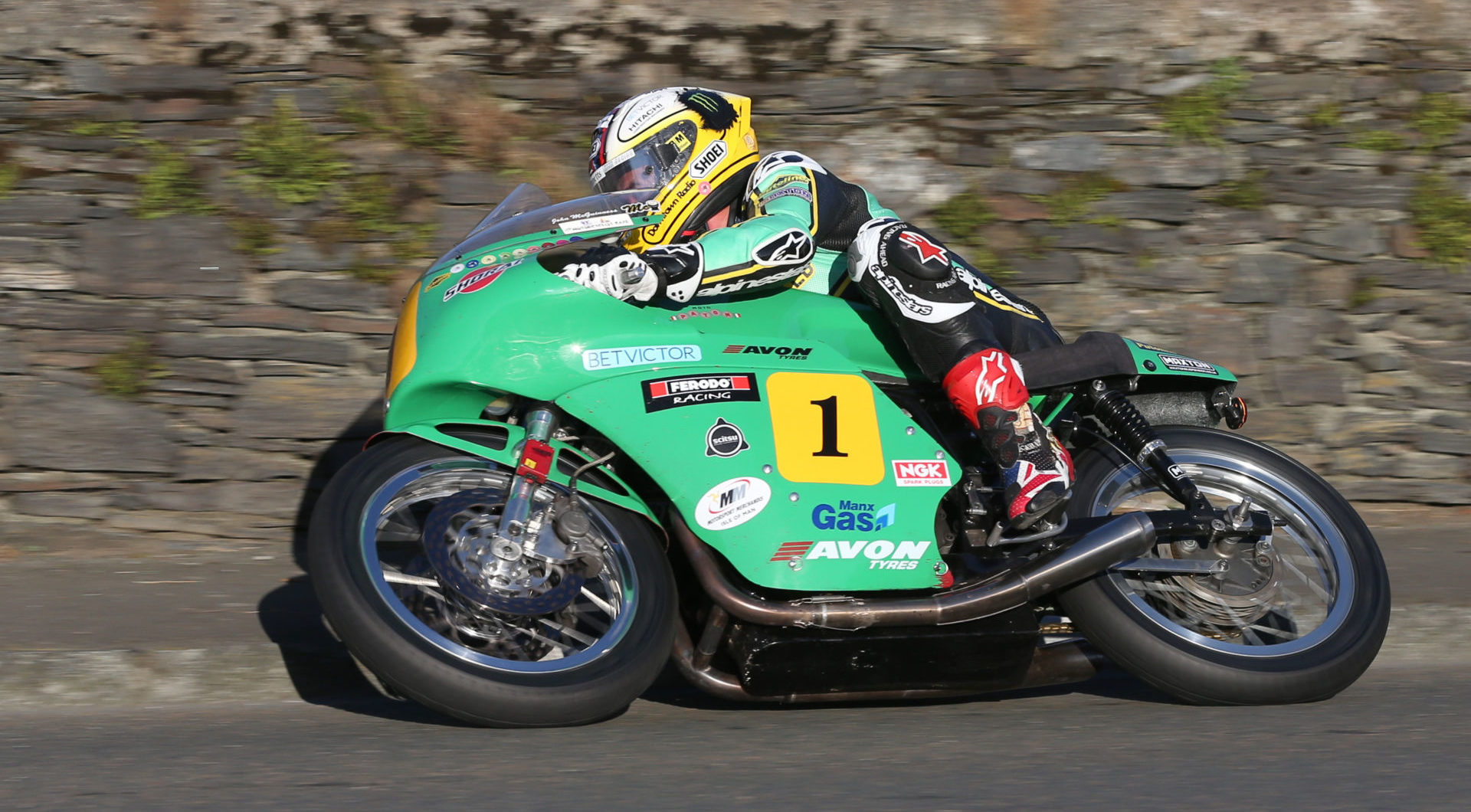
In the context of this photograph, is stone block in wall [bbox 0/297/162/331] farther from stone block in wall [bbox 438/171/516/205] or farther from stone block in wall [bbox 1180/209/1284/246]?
stone block in wall [bbox 1180/209/1284/246]

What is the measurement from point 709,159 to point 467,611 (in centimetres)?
153

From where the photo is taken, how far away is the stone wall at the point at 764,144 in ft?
18.8

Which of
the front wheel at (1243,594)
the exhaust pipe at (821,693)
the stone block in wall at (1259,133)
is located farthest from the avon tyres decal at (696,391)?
the stone block in wall at (1259,133)

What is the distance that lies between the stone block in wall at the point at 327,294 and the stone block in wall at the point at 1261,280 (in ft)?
12.4

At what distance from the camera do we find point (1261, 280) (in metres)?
6.51

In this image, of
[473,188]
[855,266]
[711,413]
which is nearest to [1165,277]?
[855,266]

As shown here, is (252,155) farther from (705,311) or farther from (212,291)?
(705,311)

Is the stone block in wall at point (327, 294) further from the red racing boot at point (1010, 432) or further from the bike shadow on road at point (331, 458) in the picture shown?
the red racing boot at point (1010, 432)

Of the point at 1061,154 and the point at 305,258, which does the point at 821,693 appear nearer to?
the point at 305,258

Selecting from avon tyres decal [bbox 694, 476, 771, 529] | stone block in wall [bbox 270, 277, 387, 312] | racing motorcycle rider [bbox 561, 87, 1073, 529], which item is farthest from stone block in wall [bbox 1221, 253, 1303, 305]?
stone block in wall [bbox 270, 277, 387, 312]

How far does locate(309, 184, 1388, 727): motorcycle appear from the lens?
145 inches

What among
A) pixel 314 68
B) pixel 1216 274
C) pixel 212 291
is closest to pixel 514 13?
pixel 314 68

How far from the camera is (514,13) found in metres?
6.97

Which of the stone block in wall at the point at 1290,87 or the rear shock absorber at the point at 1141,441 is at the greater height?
the stone block in wall at the point at 1290,87
